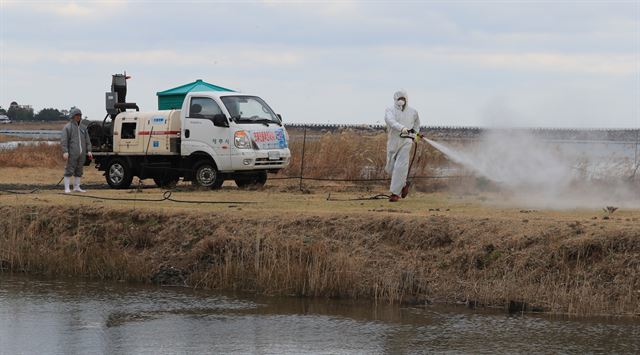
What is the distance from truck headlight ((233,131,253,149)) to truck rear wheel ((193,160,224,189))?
843mm

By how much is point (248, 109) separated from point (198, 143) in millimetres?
1292

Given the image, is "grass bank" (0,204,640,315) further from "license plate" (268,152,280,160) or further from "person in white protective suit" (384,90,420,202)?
"license plate" (268,152,280,160)

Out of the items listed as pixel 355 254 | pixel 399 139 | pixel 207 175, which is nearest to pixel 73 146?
pixel 207 175

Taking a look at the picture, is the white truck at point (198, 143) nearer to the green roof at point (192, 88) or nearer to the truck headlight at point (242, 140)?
the truck headlight at point (242, 140)

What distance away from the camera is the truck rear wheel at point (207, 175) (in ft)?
72.0

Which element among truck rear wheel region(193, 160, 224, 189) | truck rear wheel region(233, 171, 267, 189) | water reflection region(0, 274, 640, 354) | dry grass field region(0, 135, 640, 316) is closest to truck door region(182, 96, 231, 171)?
truck rear wheel region(193, 160, 224, 189)

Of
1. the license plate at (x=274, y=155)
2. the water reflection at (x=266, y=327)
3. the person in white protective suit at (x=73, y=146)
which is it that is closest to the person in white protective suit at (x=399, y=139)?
the license plate at (x=274, y=155)

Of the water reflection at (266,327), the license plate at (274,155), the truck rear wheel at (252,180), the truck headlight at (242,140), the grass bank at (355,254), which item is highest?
the truck headlight at (242,140)

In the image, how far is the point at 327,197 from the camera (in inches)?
782

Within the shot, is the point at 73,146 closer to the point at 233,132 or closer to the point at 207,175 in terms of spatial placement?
the point at 207,175

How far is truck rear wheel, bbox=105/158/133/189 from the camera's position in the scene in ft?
75.6

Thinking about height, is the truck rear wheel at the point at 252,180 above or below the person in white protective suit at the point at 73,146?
below

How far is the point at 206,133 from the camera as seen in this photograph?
21.9 m

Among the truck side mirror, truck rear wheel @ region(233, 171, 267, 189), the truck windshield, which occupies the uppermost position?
the truck windshield
